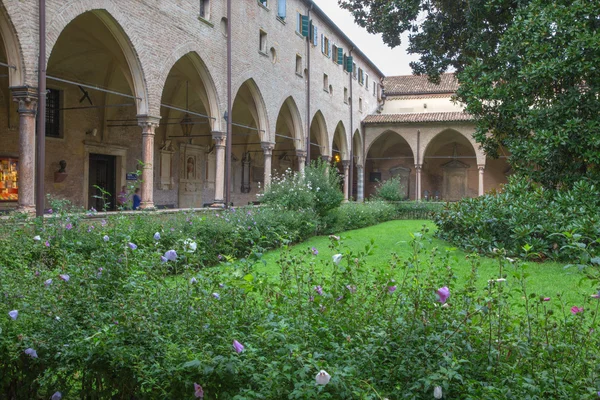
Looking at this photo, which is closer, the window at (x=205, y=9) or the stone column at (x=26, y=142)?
the stone column at (x=26, y=142)

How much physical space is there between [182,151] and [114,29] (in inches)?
382

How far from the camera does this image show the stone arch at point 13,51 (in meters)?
9.63

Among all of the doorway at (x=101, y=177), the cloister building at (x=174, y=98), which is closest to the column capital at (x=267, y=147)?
the cloister building at (x=174, y=98)

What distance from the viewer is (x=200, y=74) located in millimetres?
→ 16062

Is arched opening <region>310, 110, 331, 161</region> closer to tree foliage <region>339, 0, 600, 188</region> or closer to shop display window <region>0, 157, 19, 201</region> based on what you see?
tree foliage <region>339, 0, 600, 188</region>

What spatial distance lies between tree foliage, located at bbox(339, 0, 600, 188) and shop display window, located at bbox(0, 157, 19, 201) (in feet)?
33.4

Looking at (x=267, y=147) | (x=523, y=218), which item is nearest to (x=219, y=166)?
(x=267, y=147)

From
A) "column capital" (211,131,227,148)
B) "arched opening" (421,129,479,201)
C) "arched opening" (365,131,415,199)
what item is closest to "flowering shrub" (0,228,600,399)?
"column capital" (211,131,227,148)

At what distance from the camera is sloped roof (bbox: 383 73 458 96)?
35.4 meters

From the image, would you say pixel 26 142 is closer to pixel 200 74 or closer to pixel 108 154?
pixel 200 74

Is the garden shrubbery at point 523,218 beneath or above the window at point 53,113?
beneath

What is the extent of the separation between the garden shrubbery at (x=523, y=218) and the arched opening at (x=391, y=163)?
23.8m

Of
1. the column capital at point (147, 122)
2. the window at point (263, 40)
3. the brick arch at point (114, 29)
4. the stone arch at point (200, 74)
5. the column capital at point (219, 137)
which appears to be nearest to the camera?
the brick arch at point (114, 29)

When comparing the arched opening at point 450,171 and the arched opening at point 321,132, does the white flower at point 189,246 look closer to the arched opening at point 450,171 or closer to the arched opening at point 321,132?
the arched opening at point 321,132
